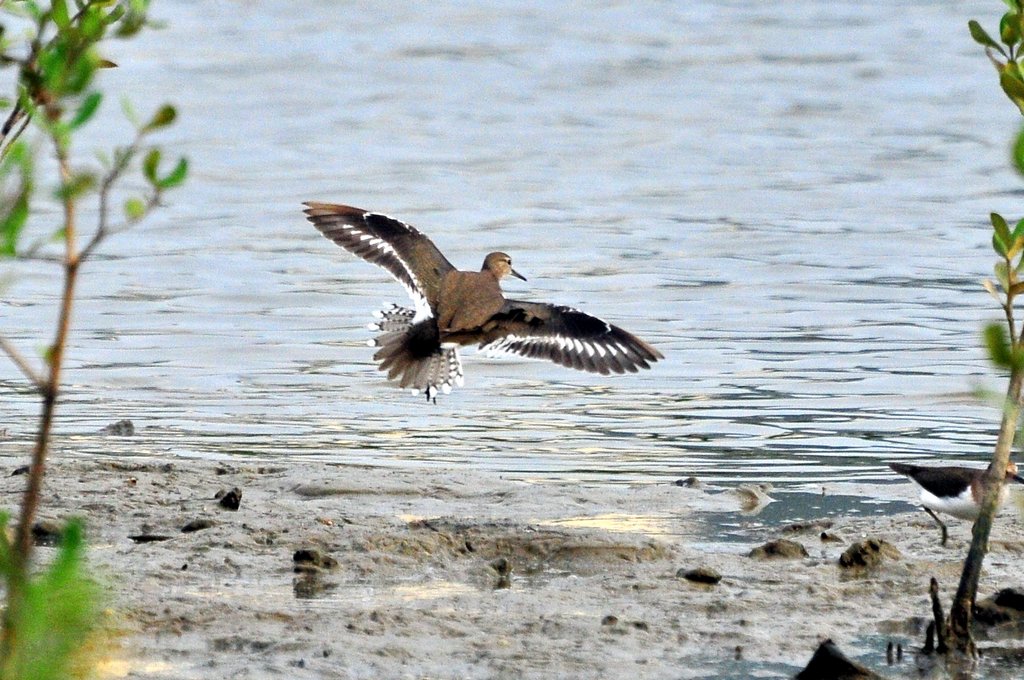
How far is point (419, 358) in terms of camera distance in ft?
32.5

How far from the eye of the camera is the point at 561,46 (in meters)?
31.6

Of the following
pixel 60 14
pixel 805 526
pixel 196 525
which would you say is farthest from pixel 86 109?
pixel 805 526

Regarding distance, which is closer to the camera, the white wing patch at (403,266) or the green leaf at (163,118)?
the green leaf at (163,118)

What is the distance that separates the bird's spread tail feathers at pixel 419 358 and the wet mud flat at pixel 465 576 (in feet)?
4.04

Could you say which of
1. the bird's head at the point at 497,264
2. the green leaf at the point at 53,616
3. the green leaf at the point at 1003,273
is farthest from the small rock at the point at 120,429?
the green leaf at the point at 53,616

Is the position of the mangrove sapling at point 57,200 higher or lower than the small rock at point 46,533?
higher

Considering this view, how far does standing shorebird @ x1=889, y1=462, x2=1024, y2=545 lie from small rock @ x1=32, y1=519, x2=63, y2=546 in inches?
137

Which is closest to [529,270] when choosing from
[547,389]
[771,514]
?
[547,389]

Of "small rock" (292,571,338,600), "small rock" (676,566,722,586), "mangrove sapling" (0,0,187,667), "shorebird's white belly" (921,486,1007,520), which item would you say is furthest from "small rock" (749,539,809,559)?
"mangrove sapling" (0,0,187,667)

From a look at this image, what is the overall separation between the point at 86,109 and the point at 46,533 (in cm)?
421

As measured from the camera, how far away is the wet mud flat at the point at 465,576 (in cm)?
575

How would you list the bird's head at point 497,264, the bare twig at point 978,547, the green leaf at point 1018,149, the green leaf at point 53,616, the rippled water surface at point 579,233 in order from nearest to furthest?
the green leaf at point 53,616 → the green leaf at point 1018,149 → the bare twig at point 978,547 → the rippled water surface at point 579,233 → the bird's head at point 497,264

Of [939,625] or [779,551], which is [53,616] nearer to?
[939,625]

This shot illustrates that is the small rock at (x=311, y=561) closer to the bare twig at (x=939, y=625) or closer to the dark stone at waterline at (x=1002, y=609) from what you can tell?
the bare twig at (x=939, y=625)
